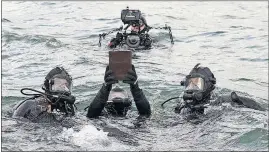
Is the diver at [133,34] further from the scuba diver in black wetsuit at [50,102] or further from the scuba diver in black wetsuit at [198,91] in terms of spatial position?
the scuba diver in black wetsuit at [50,102]

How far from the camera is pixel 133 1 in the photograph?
25531 mm

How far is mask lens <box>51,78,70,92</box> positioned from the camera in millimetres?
5949

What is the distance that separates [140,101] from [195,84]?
2.28 feet

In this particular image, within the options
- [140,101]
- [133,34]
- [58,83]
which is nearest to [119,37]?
[133,34]

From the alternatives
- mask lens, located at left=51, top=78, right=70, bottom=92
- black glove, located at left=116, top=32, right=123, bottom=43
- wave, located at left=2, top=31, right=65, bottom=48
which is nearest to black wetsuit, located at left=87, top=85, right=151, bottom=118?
mask lens, located at left=51, top=78, right=70, bottom=92

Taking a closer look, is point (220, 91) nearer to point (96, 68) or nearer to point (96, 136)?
point (96, 68)

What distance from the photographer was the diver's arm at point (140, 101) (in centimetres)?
627

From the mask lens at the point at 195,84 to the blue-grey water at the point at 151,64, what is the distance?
0.40 m

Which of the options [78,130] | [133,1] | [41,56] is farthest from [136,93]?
[133,1]

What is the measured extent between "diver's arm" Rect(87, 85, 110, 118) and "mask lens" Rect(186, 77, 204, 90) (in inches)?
38.9

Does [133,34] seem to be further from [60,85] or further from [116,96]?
[60,85]

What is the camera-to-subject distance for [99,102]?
20.4ft

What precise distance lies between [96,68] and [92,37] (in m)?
4.72

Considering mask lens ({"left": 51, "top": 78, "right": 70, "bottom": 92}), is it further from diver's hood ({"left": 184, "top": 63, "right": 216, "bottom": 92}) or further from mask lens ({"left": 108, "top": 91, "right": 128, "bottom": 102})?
diver's hood ({"left": 184, "top": 63, "right": 216, "bottom": 92})
